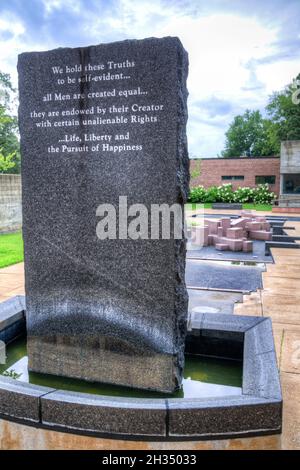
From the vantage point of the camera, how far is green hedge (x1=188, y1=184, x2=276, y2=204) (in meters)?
35.2

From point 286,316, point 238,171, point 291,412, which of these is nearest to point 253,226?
point 286,316

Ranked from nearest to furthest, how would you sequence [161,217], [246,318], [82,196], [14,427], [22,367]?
[14,427] < [161,217] < [82,196] < [22,367] < [246,318]

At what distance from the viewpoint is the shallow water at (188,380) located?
3.40 m

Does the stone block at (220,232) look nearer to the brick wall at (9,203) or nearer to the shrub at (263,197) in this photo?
the brick wall at (9,203)

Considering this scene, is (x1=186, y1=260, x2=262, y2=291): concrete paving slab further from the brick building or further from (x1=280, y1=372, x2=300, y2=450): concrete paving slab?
the brick building

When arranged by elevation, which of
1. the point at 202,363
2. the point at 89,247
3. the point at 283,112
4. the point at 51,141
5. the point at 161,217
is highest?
the point at 283,112

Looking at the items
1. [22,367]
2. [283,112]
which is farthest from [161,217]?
[283,112]

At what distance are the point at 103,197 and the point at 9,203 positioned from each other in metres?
13.1

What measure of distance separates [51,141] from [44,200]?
19.6 inches

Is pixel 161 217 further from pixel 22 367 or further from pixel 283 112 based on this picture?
pixel 283 112

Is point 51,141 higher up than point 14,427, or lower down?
higher up

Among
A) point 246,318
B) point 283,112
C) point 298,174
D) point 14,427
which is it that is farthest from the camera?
point 283,112

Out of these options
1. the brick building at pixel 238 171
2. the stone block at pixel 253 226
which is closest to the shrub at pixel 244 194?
the brick building at pixel 238 171

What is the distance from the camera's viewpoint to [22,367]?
3902mm
